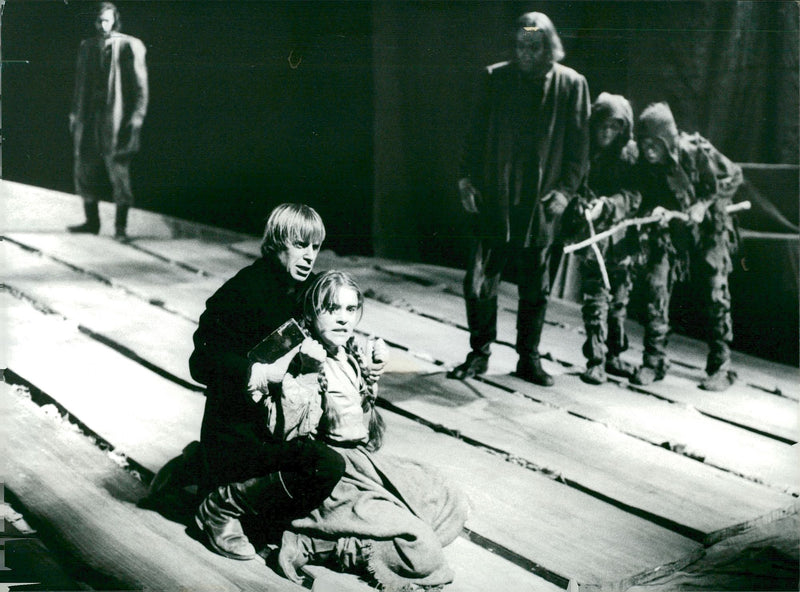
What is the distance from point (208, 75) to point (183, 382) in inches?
34.0

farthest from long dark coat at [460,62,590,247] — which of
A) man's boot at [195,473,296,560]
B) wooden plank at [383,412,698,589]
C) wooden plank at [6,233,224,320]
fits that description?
man's boot at [195,473,296,560]

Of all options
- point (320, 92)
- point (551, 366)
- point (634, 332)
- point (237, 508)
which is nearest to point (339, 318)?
point (237, 508)

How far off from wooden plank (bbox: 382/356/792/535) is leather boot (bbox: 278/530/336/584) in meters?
0.73

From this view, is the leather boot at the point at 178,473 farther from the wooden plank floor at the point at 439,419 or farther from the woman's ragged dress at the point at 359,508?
the woman's ragged dress at the point at 359,508

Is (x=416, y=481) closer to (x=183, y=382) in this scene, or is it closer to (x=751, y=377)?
(x=183, y=382)

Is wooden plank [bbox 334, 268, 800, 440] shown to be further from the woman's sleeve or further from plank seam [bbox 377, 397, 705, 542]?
the woman's sleeve

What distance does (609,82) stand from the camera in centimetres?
321

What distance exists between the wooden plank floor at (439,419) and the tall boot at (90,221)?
28 millimetres

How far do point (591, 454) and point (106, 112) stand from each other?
5.41 ft

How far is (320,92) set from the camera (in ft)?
9.75

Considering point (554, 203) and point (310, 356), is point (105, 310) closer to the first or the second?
point (310, 356)

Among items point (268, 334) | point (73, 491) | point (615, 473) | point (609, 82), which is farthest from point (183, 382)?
point (609, 82)

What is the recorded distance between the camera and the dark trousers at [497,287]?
3258 millimetres

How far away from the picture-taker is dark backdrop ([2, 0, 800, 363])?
2.87 meters
